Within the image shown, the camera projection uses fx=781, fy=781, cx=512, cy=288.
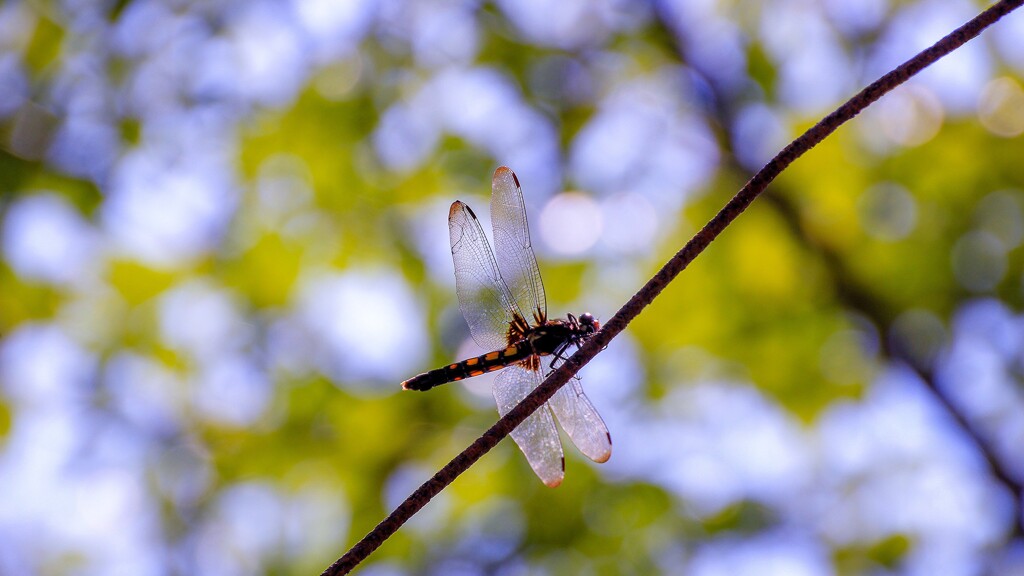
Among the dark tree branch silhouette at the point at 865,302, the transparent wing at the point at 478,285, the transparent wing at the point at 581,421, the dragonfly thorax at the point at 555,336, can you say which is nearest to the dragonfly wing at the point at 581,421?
the transparent wing at the point at 581,421

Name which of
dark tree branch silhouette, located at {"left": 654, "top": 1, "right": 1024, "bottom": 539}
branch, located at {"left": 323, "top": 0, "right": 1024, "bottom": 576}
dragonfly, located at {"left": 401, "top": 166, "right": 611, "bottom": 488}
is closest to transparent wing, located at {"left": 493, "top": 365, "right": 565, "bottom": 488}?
dragonfly, located at {"left": 401, "top": 166, "right": 611, "bottom": 488}

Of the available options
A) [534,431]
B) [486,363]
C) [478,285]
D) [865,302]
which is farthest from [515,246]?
[865,302]

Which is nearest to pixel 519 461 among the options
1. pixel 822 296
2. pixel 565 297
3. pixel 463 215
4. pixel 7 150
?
pixel 565 297

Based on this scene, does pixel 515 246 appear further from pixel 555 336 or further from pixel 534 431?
pixel 534 431

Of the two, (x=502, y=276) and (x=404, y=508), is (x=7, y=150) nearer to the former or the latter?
(x=502, y=276)

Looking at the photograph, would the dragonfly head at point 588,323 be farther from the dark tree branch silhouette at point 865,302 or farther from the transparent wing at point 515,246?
the dark tree branch silhouette at point 865,302
